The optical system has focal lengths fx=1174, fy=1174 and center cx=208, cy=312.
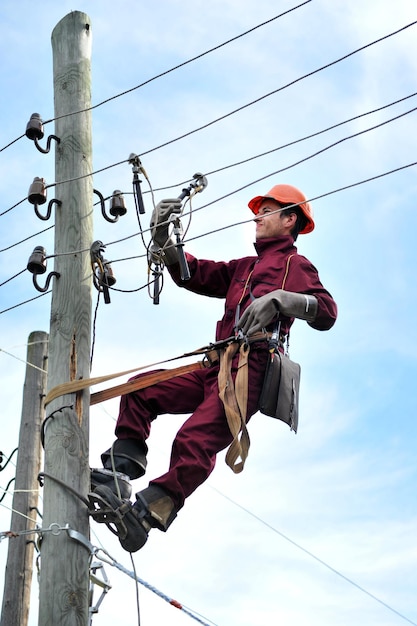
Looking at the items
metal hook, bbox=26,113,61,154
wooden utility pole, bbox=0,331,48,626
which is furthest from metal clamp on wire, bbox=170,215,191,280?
wooden utility pole, bbox=0,331,48,626

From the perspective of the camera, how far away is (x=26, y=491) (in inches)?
334

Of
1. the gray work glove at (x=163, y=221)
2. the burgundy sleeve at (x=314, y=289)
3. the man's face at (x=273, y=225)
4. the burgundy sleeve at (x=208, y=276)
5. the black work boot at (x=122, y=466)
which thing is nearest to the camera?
the black work boot at (x=122, y=466)

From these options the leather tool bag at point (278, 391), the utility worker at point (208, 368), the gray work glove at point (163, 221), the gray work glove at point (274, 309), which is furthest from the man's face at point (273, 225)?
the leather tool bag at point (278, 391)

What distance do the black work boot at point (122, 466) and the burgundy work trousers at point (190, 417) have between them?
0.06 metres

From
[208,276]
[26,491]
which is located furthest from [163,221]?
[26,491]

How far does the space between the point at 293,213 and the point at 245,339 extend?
110 centimetres

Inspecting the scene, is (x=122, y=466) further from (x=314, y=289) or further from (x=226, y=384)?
(x=314, y=289)

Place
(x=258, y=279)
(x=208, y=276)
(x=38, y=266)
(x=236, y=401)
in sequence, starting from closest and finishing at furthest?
(x=236, y=401)
(x=38, y=266)
(x=258, y=279)
(x=208, y=276)

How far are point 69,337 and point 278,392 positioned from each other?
3.79 feet

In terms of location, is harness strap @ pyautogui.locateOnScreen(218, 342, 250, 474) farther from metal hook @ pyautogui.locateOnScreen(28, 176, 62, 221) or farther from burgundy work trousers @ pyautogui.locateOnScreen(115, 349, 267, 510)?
metal hook @ pyautogui.locateOnScreen(28, 176, 62, 221)

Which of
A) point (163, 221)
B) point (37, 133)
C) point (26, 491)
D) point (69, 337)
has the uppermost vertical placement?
point (37, 133)

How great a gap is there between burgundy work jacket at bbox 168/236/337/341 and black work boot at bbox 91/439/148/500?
87cm

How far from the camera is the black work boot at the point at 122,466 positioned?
235 inches

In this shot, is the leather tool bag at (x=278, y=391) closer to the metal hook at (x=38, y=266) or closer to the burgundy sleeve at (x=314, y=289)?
the burgundy sleeve at (x=314, y=289)
